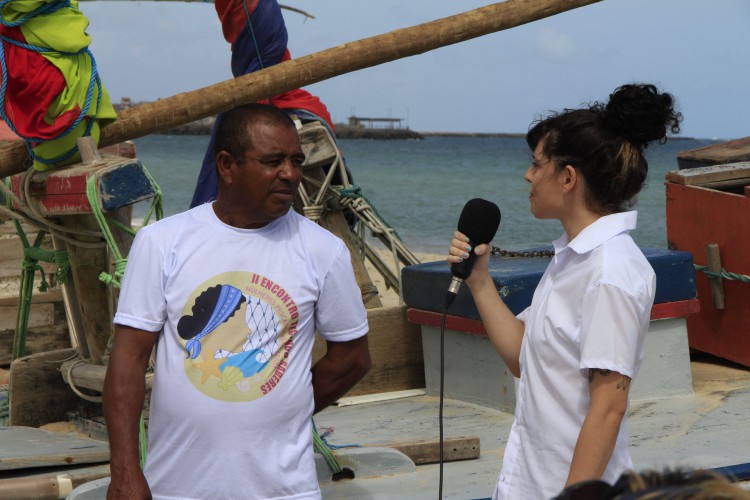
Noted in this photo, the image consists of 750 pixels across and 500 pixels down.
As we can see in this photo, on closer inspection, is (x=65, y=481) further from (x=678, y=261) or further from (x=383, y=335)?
(x=678, y=261)

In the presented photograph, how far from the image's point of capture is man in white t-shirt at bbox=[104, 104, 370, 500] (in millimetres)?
2463

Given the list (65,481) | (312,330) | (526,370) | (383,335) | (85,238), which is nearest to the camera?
(526,370)

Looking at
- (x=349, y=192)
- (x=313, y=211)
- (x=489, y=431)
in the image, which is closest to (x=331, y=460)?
(x=489, y=431)

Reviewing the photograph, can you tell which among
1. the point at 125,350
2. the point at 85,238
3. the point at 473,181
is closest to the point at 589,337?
the point at 125,350

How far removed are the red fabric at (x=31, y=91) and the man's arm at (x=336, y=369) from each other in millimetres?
1608

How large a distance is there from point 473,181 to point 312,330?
46.8 meters

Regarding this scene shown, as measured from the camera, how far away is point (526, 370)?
2.42m

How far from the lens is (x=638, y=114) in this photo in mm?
2346

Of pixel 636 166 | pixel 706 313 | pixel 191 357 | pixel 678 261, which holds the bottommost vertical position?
pixel 706 313

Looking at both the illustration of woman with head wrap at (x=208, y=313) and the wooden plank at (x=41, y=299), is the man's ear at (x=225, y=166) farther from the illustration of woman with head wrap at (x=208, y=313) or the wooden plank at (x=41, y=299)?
the wooden plank at (x=41, y=299)

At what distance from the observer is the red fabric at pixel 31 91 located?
147 inches

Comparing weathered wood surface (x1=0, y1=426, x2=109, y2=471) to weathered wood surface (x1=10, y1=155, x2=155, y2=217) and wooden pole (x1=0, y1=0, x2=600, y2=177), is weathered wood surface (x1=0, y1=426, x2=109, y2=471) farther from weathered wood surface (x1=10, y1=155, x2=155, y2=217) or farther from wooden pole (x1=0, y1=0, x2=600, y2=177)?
wooden pole (x1=0, y1=0, x2=600, y2=177)

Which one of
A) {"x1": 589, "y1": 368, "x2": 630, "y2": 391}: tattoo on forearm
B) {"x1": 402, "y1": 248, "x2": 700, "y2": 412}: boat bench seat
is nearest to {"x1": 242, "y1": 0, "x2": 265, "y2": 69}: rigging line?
{"x1": 402, "y1": 248, "x2": 700, "y2": 412}: boat bench seat

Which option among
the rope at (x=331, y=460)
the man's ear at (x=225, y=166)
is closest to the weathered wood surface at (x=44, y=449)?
the rope at (x=331, y=460)
